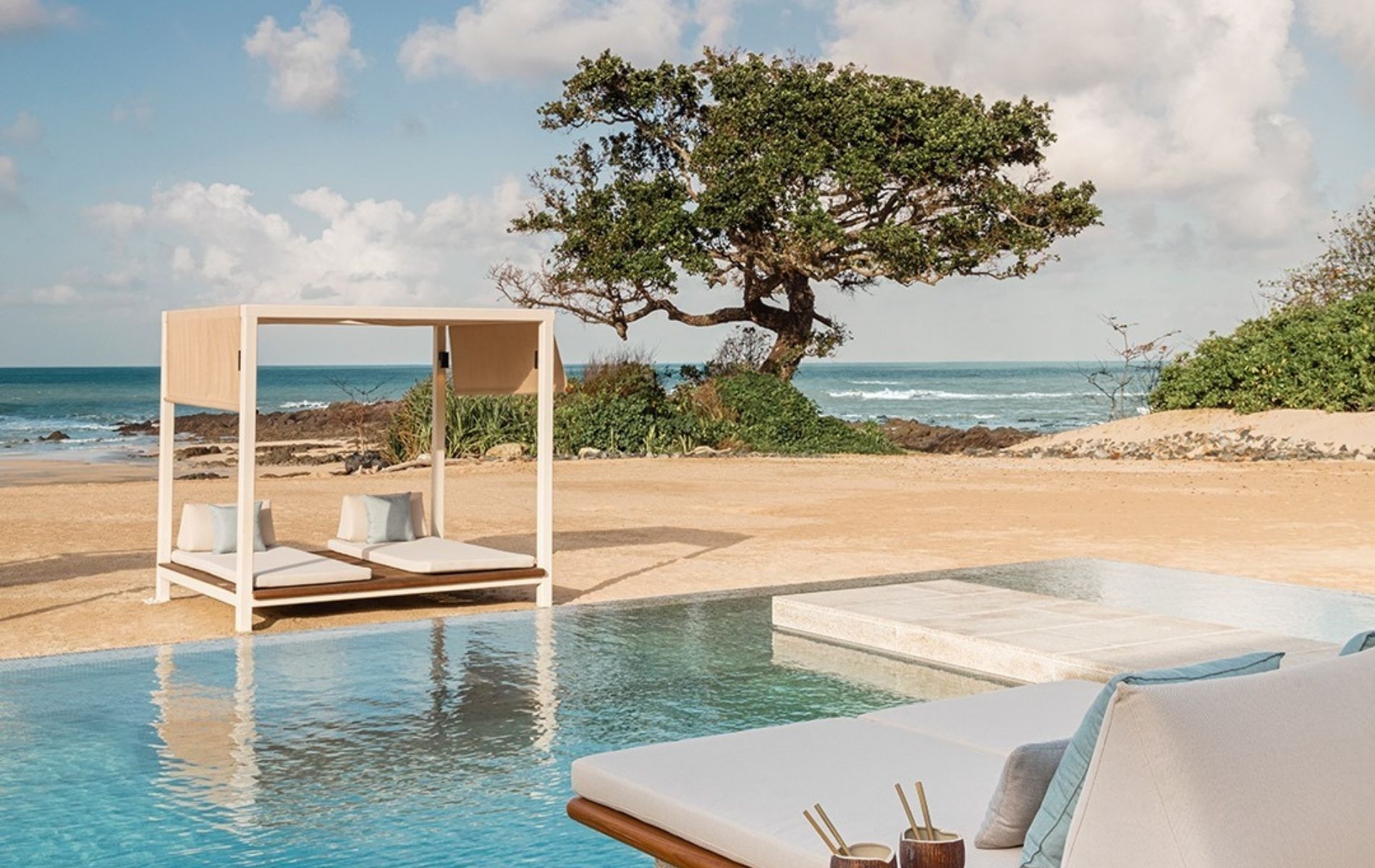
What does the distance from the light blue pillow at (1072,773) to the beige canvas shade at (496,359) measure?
6.13m

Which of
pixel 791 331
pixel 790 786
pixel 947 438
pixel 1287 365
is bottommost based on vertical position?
pixel 790 786

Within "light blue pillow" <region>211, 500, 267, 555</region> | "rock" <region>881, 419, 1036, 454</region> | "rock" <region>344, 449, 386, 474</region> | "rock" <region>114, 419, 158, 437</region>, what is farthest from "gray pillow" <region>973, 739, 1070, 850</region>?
"rock" <region>114, 419, 158, 437</region>

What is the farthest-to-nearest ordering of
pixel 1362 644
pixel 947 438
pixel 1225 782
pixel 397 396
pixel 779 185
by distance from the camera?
1. pixel 397 396
2. pixel 947 438
3. pixel 779 185
4. pixel 1362 644
5. pixel 1225 782

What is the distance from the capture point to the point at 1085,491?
51.5 feet

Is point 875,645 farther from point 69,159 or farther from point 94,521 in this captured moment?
point 69,159

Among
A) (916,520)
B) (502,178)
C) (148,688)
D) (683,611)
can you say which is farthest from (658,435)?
(502,178)

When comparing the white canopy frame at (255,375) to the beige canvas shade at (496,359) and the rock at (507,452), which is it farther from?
the rock at (507,452)

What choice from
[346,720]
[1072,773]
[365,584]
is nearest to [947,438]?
[365,584]

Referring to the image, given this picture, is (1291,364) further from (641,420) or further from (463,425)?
(463,425)

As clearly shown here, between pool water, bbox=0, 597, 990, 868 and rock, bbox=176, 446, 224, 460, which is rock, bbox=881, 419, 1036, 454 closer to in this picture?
rock, bbox=176, 446, 224, 460

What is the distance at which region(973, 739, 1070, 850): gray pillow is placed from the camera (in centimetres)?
287

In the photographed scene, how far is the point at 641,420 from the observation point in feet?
67.9

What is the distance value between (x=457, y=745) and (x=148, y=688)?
1.66m

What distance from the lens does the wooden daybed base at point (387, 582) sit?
7.70m
